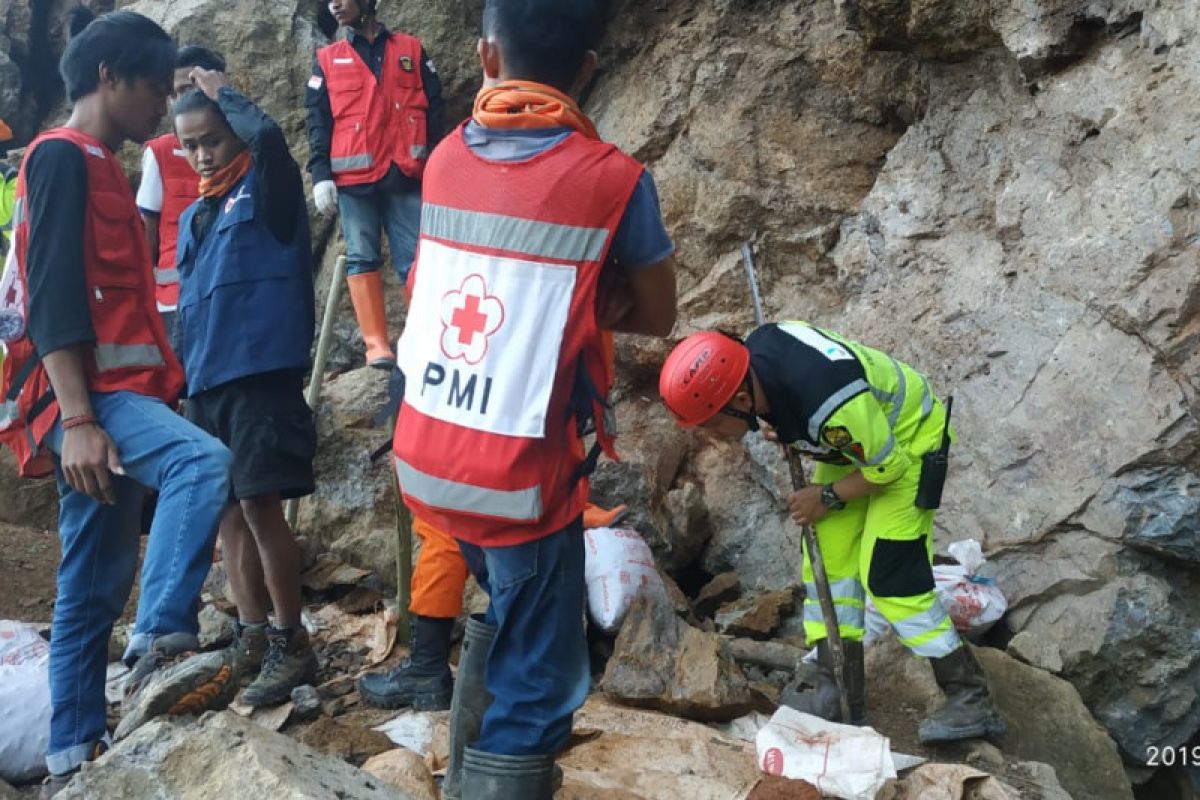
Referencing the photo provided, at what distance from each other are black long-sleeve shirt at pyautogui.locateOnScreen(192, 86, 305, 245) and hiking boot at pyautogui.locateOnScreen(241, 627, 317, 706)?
4.80 ft

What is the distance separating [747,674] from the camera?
4031 mm

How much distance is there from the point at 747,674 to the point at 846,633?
0.69 m

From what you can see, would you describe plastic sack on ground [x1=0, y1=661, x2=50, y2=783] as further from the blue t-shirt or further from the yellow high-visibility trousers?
the yellow high-visibility trousers

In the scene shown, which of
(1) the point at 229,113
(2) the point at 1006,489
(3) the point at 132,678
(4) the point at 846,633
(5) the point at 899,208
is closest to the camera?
(3) the point at 132,678

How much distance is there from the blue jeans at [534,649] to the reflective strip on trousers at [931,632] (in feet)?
5.62

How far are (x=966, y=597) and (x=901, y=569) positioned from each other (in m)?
0.88

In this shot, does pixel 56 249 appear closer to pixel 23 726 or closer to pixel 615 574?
pixel 23 726

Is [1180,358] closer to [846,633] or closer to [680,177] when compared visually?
[846,633]

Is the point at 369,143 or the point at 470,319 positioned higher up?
the point at 470,319

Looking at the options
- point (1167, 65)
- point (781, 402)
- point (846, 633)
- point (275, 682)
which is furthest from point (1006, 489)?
point (275, 682)

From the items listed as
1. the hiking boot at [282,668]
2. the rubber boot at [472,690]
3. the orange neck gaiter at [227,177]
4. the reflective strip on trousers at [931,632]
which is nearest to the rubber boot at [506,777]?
the rubber boot at [472,690]

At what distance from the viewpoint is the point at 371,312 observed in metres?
4.96

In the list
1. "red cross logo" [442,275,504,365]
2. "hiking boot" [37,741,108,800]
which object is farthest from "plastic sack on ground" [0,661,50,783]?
"red cross logo" [442,275,504,365]

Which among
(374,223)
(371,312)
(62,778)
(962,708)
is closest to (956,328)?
(962,708)
